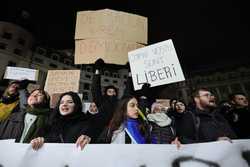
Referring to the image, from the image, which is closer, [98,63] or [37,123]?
[37,123]

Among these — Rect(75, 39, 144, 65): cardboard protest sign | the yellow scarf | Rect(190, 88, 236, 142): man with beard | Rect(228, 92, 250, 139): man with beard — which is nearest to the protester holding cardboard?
the yellow scarf

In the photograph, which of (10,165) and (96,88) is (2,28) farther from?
(10,165)

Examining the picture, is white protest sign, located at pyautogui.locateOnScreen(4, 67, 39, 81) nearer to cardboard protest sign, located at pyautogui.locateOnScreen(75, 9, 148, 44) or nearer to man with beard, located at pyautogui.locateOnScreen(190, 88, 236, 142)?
cardboard protest sign, located at pyautogui.locateOnScreen(75, 9, 148, 44)

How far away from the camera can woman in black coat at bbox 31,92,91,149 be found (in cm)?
145

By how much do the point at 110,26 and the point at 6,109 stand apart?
122 cm

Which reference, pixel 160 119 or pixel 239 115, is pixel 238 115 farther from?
pixel 160 119

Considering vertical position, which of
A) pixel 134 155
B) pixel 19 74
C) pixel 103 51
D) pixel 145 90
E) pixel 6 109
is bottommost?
pixel 134 155

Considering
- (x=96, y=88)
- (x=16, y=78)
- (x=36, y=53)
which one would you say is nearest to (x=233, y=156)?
(x=96, y=88)

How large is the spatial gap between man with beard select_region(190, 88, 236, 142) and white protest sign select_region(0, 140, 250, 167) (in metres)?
0.13

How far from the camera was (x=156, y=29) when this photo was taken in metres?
3.53

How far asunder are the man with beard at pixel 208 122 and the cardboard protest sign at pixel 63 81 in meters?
1.08

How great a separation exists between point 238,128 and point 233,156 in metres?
0.65

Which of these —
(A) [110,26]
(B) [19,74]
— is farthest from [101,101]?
(B) [19,74]

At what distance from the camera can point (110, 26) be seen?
7.86 ft
